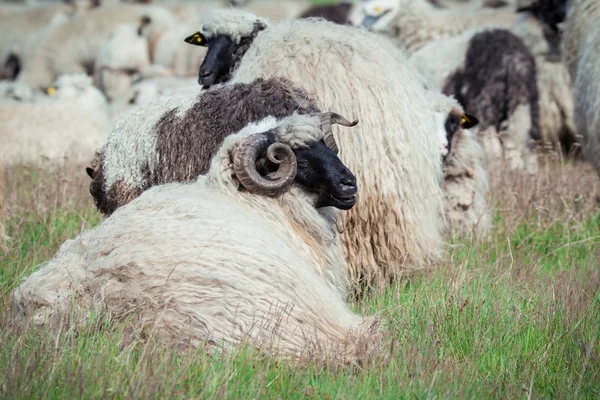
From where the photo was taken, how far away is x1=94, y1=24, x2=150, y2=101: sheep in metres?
16.8

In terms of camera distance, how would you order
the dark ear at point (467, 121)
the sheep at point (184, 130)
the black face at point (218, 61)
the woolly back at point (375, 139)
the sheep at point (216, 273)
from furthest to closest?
the dark ear at point (467, 121), the black face at point (218, 61), the woolly back at point (375, 139), the sheep at point (184, 130), the sheep at point (216, 273)

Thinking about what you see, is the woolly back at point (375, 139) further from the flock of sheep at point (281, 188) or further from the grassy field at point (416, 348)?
the grassy field at point (416, 348)

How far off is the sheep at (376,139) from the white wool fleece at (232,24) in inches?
31.2

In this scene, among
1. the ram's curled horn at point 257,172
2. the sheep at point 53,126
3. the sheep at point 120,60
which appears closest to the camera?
the ram's curled horn at point 257,172

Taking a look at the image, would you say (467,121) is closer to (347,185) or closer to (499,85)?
(347,185)

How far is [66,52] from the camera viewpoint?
19.5m

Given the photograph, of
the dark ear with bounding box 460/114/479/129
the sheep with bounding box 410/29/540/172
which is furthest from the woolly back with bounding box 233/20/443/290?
the sheep with bounding box 410/29/540/172

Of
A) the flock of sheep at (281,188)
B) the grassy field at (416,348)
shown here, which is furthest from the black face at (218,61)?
the grassy field at (416,348)

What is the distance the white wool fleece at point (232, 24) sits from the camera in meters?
6.37

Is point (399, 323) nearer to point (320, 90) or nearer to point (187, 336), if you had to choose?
point (187, 336)

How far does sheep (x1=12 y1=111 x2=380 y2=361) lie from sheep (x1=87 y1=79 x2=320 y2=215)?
41 centimetres

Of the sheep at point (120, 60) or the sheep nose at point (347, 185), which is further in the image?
the sheep at point (120, 60)

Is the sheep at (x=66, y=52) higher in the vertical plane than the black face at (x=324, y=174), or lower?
higher

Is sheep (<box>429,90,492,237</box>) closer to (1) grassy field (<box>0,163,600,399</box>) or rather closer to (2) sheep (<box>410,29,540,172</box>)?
(1) grassy field (<box>0,163,600,399</box>)
